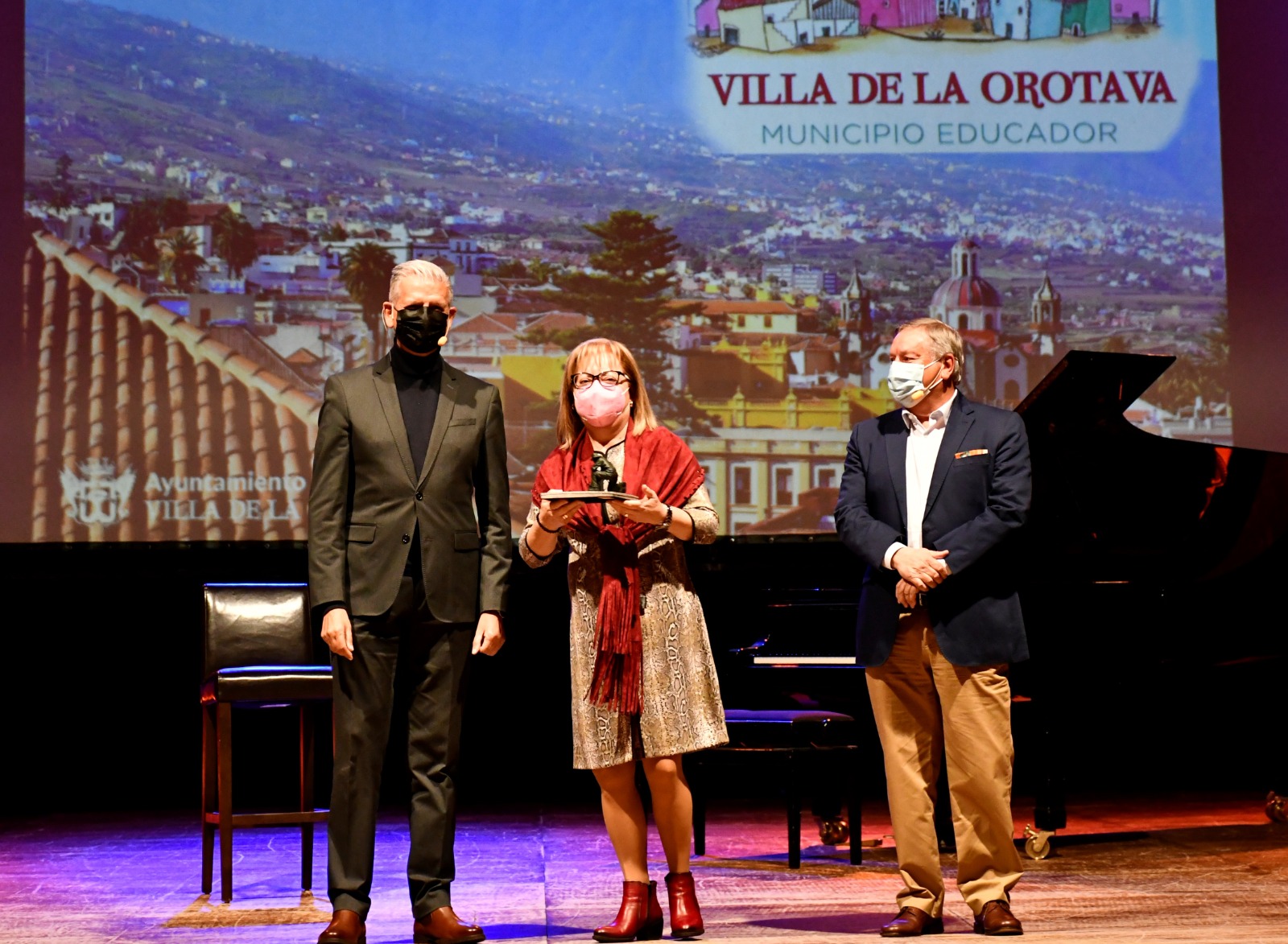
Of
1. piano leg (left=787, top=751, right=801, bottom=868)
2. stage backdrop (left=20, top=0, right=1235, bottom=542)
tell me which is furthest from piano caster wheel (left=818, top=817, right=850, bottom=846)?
stage backdrop (left=20, top=0, right=1235, bottom=542)

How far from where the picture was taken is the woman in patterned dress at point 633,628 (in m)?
3.31

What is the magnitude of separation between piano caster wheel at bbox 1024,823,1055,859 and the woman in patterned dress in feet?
5.67

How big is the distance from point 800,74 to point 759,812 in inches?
125

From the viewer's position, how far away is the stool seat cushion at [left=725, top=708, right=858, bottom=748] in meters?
4.67

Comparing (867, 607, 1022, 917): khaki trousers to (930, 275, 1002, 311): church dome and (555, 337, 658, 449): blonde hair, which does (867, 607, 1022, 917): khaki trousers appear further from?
(930, 275, 1002, 311): church dome

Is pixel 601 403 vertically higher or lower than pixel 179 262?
lower

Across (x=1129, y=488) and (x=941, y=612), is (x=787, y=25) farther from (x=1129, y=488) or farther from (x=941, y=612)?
(x=941, y=612)

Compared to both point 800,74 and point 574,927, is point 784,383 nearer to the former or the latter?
point 800,74

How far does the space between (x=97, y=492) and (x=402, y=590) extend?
297 centimetres

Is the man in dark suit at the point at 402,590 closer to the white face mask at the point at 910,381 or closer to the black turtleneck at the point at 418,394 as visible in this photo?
the black turtleneck at the point at 418,394

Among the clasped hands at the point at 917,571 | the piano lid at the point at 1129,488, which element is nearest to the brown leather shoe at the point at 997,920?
the clasped hands at the point at 917,571

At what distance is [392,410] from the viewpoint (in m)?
3.35

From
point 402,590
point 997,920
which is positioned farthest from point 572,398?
point 997,920

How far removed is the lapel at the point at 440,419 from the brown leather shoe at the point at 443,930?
1029 mm
